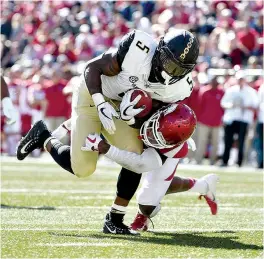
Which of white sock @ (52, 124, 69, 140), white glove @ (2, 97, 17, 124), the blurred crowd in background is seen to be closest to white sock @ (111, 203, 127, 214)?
white sock @ (52, 124, 69, 140)

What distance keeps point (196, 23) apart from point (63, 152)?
9.44 meters

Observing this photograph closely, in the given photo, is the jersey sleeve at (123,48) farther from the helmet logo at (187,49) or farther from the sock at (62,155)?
the sock at (62,155)

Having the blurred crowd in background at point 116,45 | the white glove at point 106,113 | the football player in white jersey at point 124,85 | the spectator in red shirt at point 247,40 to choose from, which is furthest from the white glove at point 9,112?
the spectator in red shirt at point 247,40

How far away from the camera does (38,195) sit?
7.62 meters

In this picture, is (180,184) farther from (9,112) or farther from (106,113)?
(9,112)

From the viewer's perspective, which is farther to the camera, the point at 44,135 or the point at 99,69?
the point at 44,135

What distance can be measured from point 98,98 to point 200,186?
1180mm

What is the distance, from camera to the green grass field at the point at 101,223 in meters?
4.65

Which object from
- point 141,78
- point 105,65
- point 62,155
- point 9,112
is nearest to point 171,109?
point 141,78

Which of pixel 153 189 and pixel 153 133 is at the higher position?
pixel 153 133

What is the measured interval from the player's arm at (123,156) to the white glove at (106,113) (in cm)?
10

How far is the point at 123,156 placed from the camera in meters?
5.23

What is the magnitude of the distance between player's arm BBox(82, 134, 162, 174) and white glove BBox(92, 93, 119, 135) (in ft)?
0.32

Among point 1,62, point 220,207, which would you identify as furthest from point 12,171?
point 1,62
